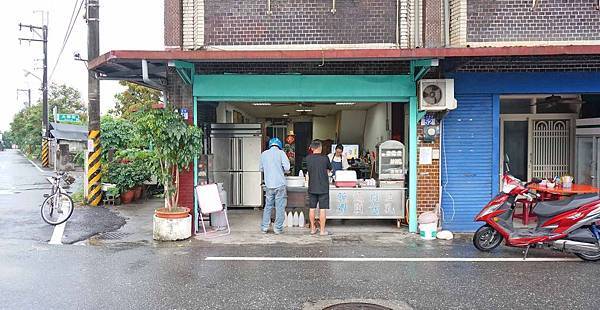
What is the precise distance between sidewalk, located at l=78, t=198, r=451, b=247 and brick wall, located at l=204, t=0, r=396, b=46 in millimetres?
3701

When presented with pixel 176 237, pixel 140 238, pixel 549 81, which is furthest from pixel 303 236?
pixel 549 81

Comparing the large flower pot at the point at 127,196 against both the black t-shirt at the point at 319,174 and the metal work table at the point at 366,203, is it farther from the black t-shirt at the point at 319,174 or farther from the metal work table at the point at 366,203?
the black t-shirt at the point at 319,174

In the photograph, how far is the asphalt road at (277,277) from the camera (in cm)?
534

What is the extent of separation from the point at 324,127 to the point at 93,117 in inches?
360

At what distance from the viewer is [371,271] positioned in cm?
657

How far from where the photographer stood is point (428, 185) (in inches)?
366

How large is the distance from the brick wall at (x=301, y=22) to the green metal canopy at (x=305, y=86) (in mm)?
726

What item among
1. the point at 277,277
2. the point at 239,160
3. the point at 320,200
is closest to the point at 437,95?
the point at 320,200

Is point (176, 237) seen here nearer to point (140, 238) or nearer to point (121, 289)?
point (140, 238)

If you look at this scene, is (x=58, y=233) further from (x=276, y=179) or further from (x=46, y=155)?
(x=46, y=155)

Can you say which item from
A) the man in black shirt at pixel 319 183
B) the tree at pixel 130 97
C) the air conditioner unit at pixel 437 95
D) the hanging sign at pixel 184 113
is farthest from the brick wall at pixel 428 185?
the tree at pixel 130 97

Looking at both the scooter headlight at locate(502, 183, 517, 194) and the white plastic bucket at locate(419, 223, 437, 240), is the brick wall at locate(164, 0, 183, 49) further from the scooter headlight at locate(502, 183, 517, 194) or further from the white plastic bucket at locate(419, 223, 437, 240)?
the scooter headlight at locate(502, 183, 517, 194)

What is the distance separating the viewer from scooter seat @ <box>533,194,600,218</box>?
7102mm

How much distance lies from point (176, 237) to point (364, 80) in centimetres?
454
